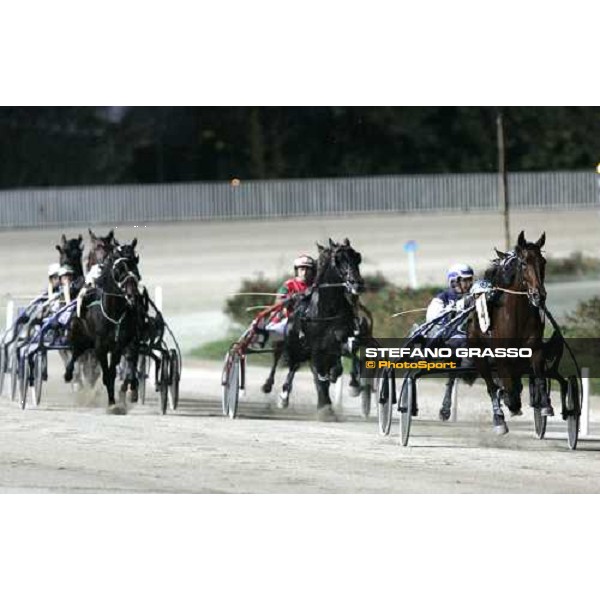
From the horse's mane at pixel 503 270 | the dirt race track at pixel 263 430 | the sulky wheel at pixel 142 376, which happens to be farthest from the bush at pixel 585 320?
the sulky wheel at pixel 142 376

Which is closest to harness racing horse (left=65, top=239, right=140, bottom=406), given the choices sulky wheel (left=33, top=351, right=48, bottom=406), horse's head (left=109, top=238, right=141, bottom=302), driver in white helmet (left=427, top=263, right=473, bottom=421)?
horse's head (left=109, top=238, right=141, bottom=302)

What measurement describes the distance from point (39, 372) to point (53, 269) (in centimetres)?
87

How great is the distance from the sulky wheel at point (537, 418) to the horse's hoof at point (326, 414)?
4.10ft

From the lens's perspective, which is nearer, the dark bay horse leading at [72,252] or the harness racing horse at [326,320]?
the dark bay horse leading at [72,252]

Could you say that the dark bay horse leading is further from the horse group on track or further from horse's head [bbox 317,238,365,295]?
horse's head [bbox 317,238,365,295]

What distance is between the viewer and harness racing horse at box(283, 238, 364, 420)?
1215cm

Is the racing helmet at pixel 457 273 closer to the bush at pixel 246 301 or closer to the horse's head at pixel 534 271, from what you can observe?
the horse's head at pixel 534 271

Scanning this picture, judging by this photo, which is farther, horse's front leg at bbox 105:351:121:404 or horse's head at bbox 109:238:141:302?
horse's front leg at bbox 105:351:121:404

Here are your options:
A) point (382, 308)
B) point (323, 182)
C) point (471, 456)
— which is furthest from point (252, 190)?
point (471, 456)

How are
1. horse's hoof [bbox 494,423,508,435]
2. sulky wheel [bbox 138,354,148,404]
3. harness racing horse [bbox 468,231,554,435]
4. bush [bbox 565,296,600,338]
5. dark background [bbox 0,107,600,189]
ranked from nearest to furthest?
1. dark background [bbox 0,107,600,189]
2. harness racing horse [bbox 468,231,554,435]
3. bush [bbox 565,296,600,338]
4. horse's hoof [bbox 494,423,508,435]
5. sulky wheel [bbox 138,354,148,404]

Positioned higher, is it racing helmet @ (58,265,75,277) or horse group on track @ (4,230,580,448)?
racing helmet @ (58,265,75,277)

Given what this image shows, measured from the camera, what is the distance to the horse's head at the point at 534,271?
39.0 ft

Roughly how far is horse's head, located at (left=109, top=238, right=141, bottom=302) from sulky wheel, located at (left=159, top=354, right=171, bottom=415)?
1.53 feet

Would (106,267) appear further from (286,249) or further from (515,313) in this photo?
(515,313)
